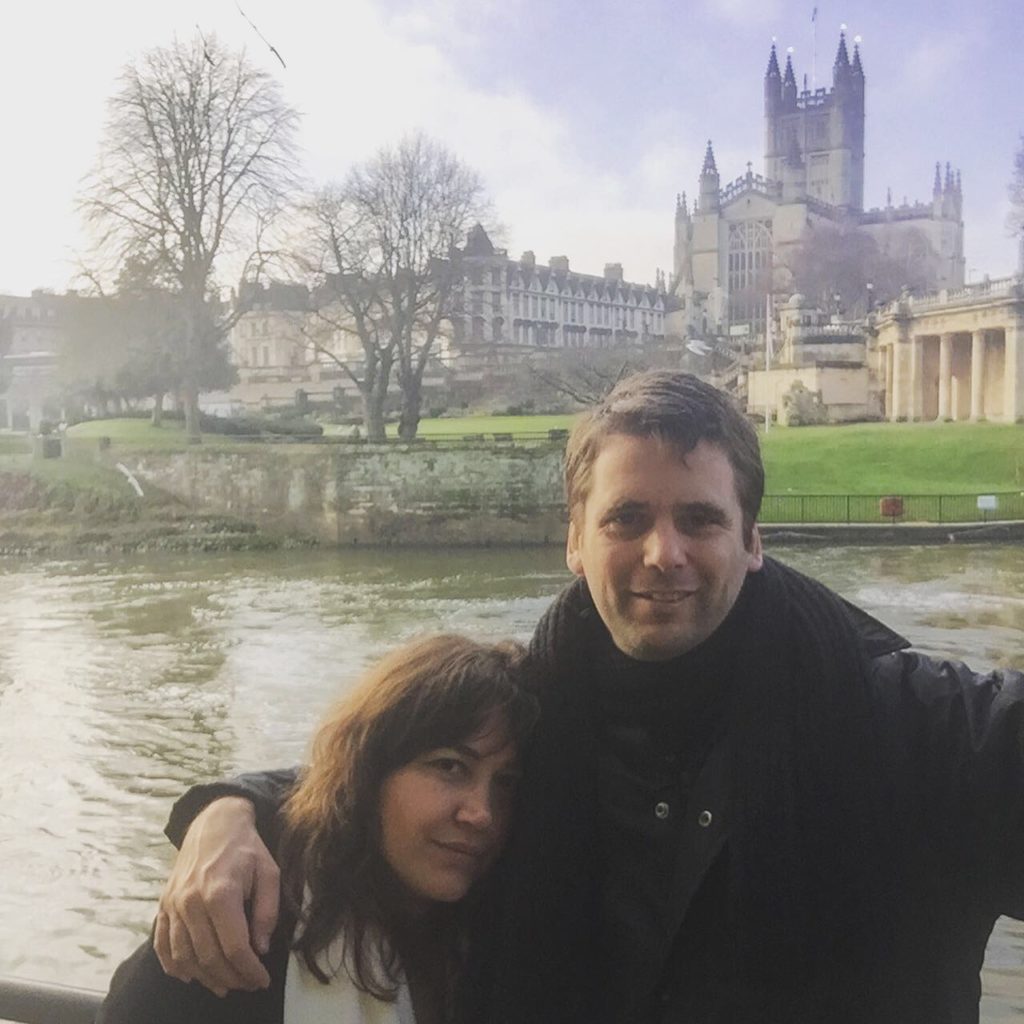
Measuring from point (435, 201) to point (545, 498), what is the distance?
329cm

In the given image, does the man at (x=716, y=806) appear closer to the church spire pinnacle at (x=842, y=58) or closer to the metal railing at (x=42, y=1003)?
the metal railing at (x=42, y=1003)

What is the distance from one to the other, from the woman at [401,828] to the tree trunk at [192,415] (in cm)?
1123

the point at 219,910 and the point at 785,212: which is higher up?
the point at 785,212

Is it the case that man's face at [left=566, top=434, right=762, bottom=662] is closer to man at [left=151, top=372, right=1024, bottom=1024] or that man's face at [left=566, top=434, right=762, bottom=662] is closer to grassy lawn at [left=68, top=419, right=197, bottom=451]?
man at [left=151, top=372, right=1024, bottom=1024]

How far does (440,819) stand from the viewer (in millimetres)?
804

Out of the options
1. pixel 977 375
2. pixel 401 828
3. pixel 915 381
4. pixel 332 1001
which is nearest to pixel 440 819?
pixel 401 828

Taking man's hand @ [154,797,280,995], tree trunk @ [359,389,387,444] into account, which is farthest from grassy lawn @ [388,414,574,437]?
man's hand @ [154,797,280,995]

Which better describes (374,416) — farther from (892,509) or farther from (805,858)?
(805,858)

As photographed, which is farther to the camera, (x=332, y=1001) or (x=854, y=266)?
(x=854, y=266)

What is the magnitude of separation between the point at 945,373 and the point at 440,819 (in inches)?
473

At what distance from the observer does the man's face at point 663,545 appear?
786mm

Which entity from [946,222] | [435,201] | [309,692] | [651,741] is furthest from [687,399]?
Answer: [946,222]

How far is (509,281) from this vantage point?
47.9 feet

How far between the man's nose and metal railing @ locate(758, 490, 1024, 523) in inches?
296
